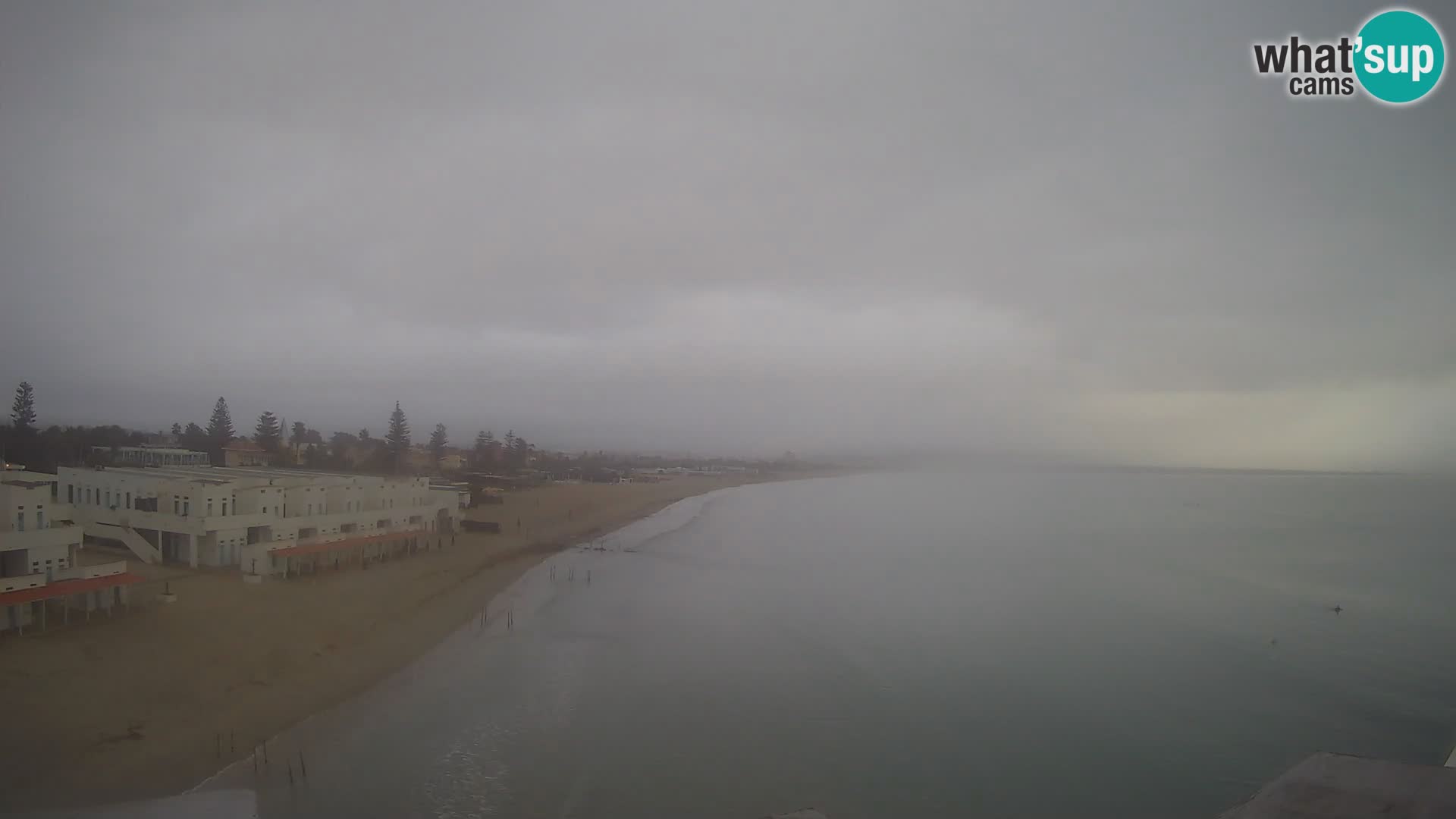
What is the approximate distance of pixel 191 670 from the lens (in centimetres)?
1064

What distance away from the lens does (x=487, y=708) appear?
36.8 ft

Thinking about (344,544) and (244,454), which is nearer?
(344,544)

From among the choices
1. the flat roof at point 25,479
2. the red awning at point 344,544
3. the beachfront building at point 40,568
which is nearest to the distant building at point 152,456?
the flat roof at point 25,479

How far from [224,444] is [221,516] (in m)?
12.0

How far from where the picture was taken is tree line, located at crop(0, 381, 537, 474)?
15.1 metres

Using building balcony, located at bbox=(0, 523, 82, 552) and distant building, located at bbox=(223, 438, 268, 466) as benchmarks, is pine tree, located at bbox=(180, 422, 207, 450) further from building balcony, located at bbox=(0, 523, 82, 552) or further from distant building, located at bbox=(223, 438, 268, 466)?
building balcony, located at bbox=(0, 523, 82, 552)

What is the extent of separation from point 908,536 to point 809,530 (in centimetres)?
548

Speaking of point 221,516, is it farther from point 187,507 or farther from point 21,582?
point 21,582

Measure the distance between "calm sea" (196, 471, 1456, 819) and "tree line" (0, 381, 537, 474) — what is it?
879 cm

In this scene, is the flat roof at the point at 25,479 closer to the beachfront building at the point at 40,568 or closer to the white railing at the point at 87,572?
the beachfront building at the point at 40,568

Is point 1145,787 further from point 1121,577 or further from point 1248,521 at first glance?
point 1248,521

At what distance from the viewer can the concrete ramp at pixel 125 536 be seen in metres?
15.1

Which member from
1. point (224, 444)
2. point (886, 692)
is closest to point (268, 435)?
point (224, 444)

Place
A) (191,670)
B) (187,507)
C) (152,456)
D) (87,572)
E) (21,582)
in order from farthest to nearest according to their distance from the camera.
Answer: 1. (152,456)
2. (187,507)
3. (87,572)
4. (191,670)
5. (21,582)
